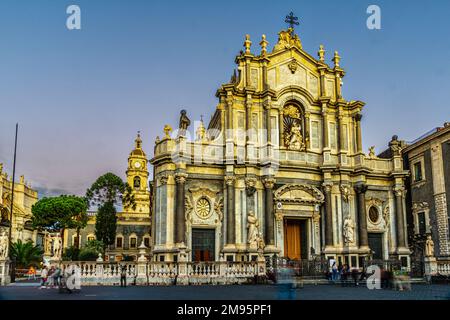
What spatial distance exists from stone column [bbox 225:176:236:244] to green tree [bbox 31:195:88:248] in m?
31.4

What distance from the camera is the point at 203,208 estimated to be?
30812 millimetres

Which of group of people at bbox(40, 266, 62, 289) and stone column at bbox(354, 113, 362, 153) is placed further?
stone column at bbox(354, 113, 362, 153)

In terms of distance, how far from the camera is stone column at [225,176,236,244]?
1175 inches

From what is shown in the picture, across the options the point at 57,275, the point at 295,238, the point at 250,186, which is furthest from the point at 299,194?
the point at 57,275

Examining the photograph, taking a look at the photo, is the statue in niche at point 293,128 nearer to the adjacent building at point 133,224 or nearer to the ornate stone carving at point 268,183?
the ornate stone carving at point 268,183

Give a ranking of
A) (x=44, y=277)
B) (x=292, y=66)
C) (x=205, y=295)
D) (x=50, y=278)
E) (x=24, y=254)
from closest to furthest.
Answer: (x=205, y=295) < (x=50, y=278) < (x=44, y=277) < (x=292, y=66) < (x=24, y=254)

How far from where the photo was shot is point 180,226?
2905cm

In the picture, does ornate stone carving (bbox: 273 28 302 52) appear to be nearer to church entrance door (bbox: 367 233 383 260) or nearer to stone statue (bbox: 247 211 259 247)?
stone statue (bbox: 247 211 259 247)

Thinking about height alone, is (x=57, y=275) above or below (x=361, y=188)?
below

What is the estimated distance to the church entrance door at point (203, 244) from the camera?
98.8ft

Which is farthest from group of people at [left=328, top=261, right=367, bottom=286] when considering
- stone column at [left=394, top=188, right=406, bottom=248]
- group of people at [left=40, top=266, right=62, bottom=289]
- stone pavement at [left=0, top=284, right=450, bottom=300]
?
group of people at [left=40, top=266, right=62, bottom=289]

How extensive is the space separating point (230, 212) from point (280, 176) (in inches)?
171

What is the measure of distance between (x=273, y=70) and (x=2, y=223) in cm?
4698

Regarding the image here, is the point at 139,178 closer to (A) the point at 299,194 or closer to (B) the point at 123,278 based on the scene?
(A) the point at 299,194
